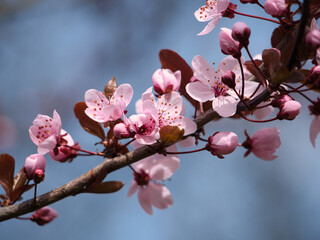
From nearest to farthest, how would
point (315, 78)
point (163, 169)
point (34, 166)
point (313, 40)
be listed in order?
point (313, 40) < point (315, 78) < point (34, 166) < point (163, 169)

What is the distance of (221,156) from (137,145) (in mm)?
278

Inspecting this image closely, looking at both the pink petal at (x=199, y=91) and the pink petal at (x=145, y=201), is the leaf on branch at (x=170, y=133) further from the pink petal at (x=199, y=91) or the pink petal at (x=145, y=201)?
the pink petal at (x=145, y=201)

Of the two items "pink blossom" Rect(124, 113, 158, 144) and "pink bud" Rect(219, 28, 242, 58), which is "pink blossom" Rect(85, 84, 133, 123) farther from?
"pink bud" Rect(219, 28, 242, 58)

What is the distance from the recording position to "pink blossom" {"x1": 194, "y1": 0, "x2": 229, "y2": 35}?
3.61 feet

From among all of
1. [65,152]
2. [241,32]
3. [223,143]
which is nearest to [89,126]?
[65,152]

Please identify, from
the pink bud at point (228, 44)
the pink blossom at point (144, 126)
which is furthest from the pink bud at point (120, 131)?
the pink bud at point (228, 44)

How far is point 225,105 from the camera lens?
Answer: 1.06 meters

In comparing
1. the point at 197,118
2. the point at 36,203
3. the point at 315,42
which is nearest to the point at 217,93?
the point at 197,118

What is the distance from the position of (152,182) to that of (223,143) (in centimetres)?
54

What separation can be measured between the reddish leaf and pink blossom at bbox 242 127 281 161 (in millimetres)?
783

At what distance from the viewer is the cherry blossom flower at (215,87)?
1.07m

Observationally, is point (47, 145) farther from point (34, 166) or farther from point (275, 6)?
point (275, 6)

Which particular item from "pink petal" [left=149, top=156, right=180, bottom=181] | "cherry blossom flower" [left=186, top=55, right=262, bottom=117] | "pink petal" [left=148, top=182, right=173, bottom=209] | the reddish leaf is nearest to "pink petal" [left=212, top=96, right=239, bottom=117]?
"cherry blossom flower" [left=186, top=55, right=262, bottom=117]

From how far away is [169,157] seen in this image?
1.42 m
